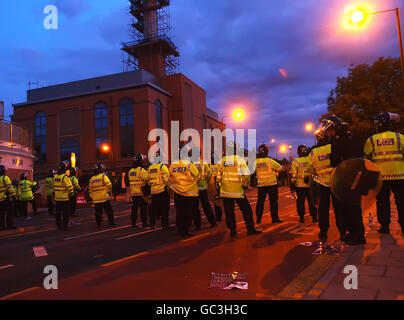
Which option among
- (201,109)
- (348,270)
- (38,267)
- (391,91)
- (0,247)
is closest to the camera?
(348,270)

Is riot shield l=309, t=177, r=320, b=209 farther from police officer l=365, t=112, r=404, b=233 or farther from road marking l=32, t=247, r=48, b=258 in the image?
road marking l=32, t=247, r=48, b=258

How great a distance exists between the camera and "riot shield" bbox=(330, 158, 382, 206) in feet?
14.9

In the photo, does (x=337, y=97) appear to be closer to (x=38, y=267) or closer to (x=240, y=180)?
(x=240, y=180)

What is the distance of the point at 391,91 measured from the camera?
21156 mm

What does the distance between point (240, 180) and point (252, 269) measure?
8.94ft

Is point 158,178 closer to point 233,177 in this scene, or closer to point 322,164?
point 233,177

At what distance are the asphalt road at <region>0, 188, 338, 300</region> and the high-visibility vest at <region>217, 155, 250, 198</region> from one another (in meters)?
0.97

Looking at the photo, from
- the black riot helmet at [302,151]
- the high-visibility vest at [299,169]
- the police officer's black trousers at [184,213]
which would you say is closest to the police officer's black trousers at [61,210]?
the police officer's black trousers at [184,213]

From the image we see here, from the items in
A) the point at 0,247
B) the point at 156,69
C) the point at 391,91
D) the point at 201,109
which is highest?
the point at 156,69

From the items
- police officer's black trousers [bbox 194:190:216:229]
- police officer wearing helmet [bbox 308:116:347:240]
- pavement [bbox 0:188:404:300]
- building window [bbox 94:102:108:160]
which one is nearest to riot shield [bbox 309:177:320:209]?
police officer wearing helmet [bbox 308:116:347:240]

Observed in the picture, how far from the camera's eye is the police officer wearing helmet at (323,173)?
5.61 m

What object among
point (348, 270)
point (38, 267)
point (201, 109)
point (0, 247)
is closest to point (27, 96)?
point (201, 109)

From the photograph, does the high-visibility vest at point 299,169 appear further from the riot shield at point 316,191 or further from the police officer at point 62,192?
the police officer at point 62,192

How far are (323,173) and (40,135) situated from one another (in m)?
45.3
